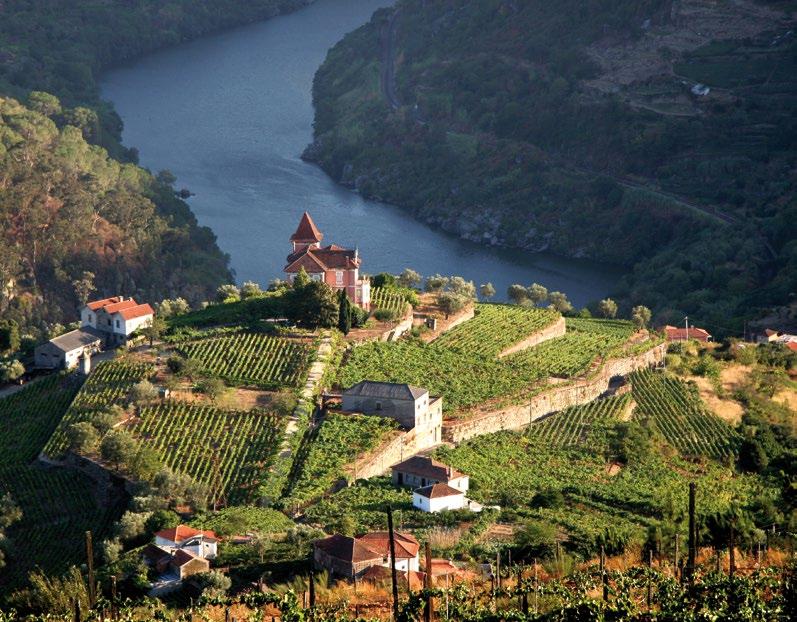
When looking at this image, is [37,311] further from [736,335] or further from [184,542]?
[184,542]

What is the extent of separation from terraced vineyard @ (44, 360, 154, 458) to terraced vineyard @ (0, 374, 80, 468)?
0.75 m

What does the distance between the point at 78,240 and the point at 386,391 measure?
39515 mm

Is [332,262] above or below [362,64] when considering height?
above

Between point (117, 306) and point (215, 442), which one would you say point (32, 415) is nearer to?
point (117, 306)

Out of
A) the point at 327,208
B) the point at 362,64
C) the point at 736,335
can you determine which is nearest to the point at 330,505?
the point at 736,335

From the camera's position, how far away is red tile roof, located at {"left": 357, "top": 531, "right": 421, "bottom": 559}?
131 ft

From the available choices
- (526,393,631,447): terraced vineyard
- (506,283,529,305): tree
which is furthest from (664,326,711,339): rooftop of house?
(526,393,631,447): terraced vineyard

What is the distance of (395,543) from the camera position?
40.3 m

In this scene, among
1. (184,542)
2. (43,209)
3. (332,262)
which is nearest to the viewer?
(184,542)

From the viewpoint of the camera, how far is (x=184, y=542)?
42656 millimetres

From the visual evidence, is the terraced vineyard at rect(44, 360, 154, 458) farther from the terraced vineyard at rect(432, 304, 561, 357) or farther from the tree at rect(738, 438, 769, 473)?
the tree at rect(738, 438, 769, 473)

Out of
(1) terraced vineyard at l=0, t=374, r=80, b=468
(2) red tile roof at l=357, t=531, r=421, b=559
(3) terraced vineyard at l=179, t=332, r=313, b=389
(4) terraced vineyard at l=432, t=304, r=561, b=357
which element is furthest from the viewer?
(4) terraced vineyard at l=432, t=304, r=561, b=357

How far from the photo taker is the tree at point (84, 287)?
8406cm

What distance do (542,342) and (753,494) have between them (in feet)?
48.3
